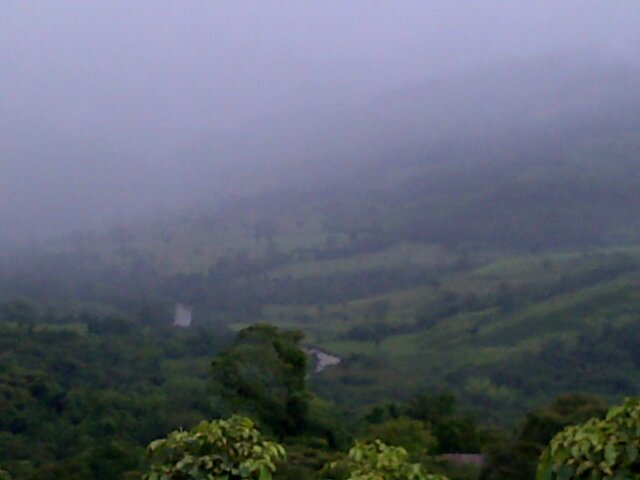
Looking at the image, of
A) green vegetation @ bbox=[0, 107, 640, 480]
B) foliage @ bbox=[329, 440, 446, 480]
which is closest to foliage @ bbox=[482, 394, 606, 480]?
green vegetation @ bbox=[0, 107, 640, 480]

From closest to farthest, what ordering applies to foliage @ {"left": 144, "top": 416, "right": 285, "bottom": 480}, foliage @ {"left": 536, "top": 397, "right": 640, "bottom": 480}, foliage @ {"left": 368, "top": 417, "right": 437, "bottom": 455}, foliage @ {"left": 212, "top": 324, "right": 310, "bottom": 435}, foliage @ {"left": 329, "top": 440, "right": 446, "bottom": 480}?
foliage @ {"left": 536, "top": 397, "right": 640, "bottom": 480} → foliage @ {"left": 144, "top": 416, "right": 285, "bottom": 480} → foliage @ {"left": 329, "top": 440, "right": 446, "bottom": 480} → foliage @ {"left": 368, "top": 417, "right": 437, "bottom": 455} → foliage @ {"left": 212, "top": 324, "right": 310, "bottom": 435}

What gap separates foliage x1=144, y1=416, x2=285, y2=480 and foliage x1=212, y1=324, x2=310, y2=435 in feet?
56.1

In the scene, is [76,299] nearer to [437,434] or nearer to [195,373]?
[195,373]

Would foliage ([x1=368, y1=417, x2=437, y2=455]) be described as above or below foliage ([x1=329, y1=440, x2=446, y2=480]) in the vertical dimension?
below

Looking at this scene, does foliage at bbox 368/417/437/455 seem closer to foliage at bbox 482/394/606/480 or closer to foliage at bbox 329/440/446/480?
foliage at bbox 482/394/606/480

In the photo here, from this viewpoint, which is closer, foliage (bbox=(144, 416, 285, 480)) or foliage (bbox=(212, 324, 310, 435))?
foliage (bbox=(144, 416, 285, 480))

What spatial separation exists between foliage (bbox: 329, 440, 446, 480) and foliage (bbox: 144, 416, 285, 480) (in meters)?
0.50

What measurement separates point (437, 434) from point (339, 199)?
10275 centimetres

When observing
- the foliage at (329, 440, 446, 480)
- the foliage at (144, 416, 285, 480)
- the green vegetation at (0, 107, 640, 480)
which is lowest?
the green vegetation at (0, 107, 640, 480)

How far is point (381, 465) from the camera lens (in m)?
5.00

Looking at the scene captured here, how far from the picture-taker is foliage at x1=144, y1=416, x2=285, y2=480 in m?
4.48

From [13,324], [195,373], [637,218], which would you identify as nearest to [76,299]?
[13,324]

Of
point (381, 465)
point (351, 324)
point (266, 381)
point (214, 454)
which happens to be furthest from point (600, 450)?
point (351, 324)

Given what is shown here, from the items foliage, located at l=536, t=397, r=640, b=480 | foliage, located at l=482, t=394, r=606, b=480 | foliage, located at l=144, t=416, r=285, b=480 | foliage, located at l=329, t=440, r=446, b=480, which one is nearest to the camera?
foliage, located at l=536, t=397, r=640, b=480
